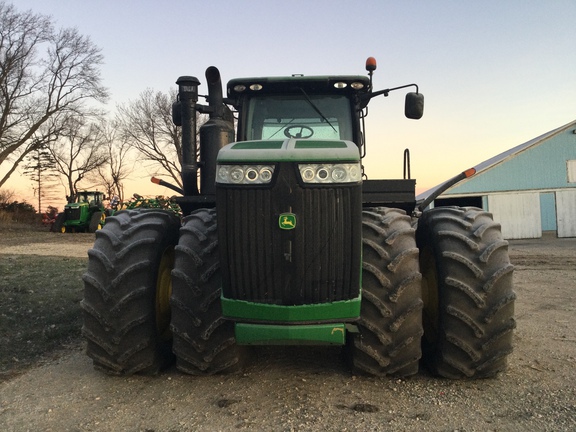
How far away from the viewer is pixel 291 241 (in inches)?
114

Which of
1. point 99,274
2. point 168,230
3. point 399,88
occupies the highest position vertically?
point 399,88

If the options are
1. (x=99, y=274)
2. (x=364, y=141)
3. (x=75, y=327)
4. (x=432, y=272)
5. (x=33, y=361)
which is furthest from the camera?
(x=75, y=327)

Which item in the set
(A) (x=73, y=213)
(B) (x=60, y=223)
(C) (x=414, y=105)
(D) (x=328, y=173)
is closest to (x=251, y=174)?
(D) (x=328, y=173)

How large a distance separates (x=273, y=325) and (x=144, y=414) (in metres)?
0.96

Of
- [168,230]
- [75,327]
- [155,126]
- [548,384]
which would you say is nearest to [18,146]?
[155,126]

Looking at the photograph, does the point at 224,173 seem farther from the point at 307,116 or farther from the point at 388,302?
the point at 307,116

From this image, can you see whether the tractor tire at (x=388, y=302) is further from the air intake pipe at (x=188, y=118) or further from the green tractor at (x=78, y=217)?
the green tractor at (x=78, y=217)

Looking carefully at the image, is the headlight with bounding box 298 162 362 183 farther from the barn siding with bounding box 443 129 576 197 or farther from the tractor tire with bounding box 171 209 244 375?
the barn siding with bounding box 443 129 576 197

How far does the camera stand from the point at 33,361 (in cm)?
432

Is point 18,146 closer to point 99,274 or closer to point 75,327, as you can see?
point 75,327

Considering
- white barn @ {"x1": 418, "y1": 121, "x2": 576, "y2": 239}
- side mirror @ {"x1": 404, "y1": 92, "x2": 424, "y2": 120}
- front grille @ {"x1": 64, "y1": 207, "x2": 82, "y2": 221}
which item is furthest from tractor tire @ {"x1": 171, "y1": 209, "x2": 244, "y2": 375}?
front grille @ {"x1": 64, "y1": 207, "x2": 82, "y2": 221}

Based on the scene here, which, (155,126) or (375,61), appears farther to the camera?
(155,126)

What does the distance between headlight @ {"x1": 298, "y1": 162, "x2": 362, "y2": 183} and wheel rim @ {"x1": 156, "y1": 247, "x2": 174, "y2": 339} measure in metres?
1.51

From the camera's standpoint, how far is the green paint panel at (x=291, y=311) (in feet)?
9.69
